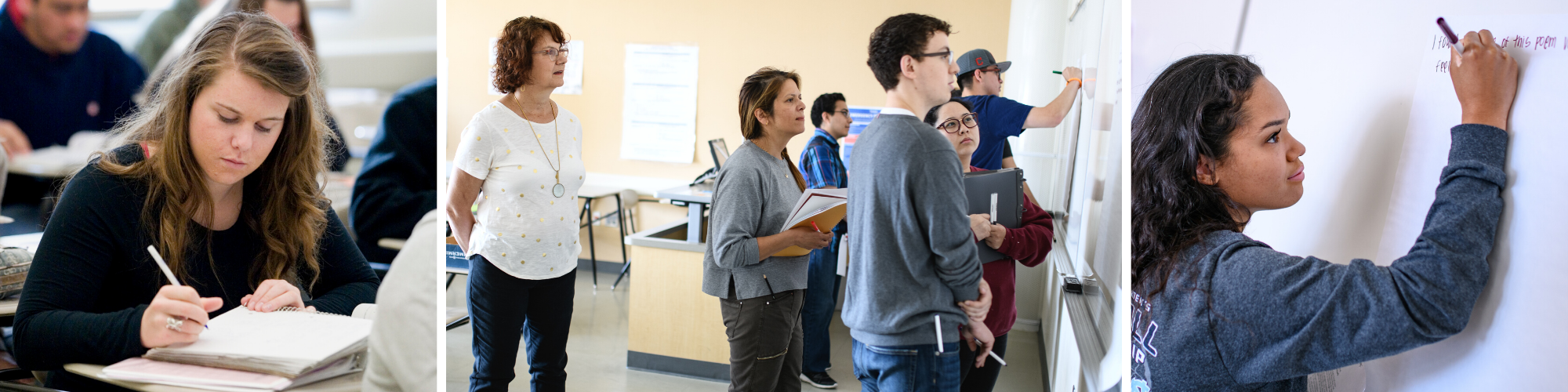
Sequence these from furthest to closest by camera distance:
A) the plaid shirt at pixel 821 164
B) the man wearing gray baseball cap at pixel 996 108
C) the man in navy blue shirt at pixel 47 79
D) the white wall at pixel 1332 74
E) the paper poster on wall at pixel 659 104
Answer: the paper poster on wall at pixel 659 104
the plaid shirt at pixel 821 164
the man wearing gray baseball cap at pixel 996 108
the man in navy blue shirt at pixel 47 79
the white wall at pixel 1332 74

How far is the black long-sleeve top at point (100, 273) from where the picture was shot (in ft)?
4.19

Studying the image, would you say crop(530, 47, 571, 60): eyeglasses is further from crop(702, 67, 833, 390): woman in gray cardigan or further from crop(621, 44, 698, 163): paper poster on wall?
crop(621, 44, 698, 163): paper poster on wall

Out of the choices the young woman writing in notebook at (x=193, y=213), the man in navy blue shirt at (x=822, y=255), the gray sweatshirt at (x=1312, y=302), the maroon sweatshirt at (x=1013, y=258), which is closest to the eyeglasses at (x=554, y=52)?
the young woman writing in notebook at (x=193, y=213)

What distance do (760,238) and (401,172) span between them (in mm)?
781

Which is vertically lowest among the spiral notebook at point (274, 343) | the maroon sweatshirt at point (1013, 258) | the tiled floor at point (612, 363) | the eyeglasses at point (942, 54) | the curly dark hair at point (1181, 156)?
the tiled floor at point (612, 363)

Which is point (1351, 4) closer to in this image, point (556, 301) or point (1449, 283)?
point (1449, 283)

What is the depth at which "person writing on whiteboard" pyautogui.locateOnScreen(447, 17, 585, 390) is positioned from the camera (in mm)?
1757

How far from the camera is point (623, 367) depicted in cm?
288

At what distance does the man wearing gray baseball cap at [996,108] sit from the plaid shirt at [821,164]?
0.83 metres

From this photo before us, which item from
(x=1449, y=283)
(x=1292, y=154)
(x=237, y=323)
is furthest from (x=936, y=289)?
(x=237, y=323)

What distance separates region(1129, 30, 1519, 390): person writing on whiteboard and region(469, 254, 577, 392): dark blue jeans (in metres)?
1.42

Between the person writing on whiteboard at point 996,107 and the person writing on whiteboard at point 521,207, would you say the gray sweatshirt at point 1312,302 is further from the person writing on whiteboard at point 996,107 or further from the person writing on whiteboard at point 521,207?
the person writing on whiteboard at point 521,207

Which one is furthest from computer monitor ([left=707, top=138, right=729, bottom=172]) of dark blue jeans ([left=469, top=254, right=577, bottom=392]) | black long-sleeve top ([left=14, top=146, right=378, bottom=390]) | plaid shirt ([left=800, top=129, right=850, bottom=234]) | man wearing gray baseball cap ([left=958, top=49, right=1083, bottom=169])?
black long-sleeve top ([left=14, top=146, right=378, bottom=390])

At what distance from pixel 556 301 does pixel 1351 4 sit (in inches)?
70.3
